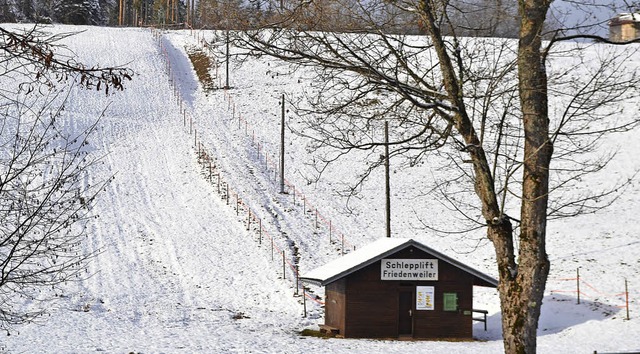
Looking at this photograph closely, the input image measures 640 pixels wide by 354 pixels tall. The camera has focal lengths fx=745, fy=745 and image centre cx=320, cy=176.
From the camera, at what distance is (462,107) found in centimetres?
771

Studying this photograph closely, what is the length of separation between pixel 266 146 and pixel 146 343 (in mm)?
30746

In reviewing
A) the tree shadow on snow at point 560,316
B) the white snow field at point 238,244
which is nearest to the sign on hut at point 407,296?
the white snow field at point 238,244

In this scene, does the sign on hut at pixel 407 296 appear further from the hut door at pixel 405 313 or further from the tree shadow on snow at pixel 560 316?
the tree shadow on snow at pixel 560 316

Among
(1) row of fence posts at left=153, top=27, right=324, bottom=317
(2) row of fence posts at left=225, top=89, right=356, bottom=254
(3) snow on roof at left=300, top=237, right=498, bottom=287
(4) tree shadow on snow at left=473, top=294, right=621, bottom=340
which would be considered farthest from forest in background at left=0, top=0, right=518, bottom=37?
(2) row of fence posts at left=225, top=89, right=356, bottom=254

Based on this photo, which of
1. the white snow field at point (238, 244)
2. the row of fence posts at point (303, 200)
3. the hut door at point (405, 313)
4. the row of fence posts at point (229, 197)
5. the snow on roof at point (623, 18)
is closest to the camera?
the snow on roof at point (623, 18)

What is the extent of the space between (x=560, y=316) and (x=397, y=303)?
256 inches

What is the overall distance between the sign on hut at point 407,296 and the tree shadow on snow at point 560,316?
1537mm

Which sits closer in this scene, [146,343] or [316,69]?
[316,69]

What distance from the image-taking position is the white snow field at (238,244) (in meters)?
24.1

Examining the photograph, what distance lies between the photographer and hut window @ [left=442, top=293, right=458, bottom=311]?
26766 mm

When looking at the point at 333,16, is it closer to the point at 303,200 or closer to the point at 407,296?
the point at 407,296

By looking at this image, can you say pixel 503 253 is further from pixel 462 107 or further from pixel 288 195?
pixel 288 195

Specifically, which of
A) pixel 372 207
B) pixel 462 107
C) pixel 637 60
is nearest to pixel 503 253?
pixel 462 107

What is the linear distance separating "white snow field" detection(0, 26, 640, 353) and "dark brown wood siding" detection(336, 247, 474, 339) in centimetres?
126
